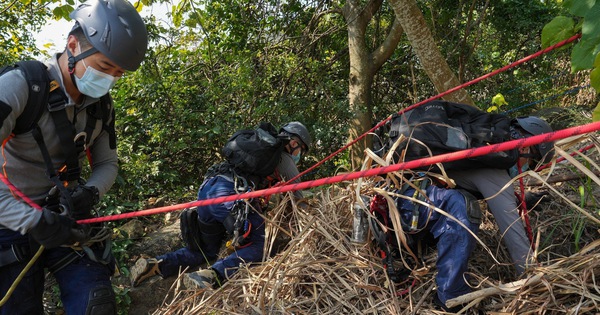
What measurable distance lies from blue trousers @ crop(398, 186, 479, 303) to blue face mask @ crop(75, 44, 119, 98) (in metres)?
1.63

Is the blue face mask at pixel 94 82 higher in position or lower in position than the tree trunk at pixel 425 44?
higher

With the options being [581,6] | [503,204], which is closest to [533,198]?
[503,204]

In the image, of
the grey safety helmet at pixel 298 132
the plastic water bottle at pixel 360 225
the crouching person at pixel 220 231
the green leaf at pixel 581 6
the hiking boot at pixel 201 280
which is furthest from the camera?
the grey safety helmet at pixel 298 132

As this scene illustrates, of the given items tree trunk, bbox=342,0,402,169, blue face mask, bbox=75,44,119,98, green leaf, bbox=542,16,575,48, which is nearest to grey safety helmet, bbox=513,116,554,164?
green leaf, bbox=542,16,575,48

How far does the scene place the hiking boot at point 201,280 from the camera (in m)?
3.11

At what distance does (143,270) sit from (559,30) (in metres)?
3.04

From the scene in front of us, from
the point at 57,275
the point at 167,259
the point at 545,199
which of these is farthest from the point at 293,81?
the point at 57,275

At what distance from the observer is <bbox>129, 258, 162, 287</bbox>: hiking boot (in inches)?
145

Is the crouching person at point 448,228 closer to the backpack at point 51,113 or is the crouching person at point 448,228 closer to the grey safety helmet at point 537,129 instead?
the grey safety helmet at point 537,129

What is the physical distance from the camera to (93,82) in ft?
7.67

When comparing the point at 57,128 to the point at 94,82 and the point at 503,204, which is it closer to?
the point at 94,82

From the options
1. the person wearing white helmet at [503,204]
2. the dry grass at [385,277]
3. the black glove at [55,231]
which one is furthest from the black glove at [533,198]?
the black glove at [55,231]

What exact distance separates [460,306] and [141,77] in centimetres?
461

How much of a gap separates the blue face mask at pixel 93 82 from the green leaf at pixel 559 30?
6.97 ft
